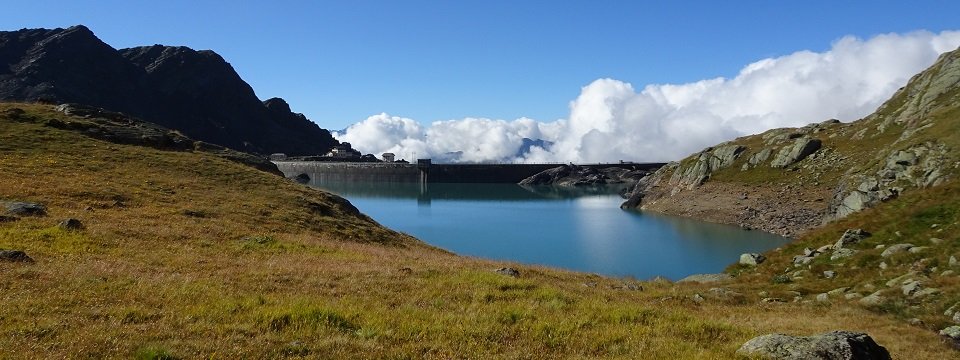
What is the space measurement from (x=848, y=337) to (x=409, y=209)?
129875mm

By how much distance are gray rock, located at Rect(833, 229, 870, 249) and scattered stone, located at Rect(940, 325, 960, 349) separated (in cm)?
1410

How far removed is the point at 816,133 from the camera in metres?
130

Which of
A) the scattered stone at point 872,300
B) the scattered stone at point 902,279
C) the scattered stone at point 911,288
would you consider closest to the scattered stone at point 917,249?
the scattered stone at point 902,279

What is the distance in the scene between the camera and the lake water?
6500cm

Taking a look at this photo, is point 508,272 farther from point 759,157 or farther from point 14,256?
point 759,157

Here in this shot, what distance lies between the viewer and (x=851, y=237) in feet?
100

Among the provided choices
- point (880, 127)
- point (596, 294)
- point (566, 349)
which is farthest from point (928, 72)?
point (566, 349)

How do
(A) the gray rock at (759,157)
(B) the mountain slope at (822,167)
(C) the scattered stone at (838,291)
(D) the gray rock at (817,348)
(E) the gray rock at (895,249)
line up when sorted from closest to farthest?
(D) the gray rock at (817,348)
(C) the scattered stone at (838,291)
(E) the gray rock at (895,249)
(B) the mountain slope at (822,167)
(A) the gray rock at (759,157)

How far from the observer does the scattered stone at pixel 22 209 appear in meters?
28.9

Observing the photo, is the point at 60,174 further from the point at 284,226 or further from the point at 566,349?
the point at 566,349

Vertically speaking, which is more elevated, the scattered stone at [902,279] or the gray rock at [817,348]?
the gray rock at [817,348]

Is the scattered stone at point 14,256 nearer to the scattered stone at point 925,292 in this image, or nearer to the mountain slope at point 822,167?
the scattered stone at point 925,292

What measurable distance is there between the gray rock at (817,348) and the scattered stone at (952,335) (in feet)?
18.9

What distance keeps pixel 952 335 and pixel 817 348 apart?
27.6 feet
